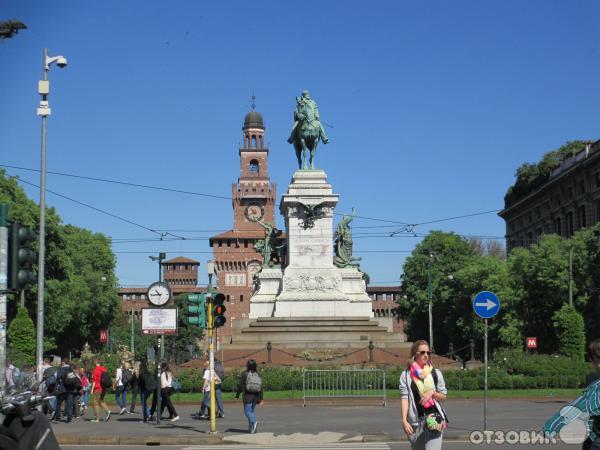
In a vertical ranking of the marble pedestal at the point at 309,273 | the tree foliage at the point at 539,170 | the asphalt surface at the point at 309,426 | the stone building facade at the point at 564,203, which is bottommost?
the asphalt surface at the point at 309,426

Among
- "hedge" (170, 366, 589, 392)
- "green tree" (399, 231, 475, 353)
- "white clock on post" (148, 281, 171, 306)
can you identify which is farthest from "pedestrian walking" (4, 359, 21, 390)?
"green tree" (399, 231, 475, 353)

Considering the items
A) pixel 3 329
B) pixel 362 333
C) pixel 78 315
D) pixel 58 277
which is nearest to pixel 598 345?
pixel 3 329

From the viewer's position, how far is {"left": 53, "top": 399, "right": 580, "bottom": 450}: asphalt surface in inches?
808

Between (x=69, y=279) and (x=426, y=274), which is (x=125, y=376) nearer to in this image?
(x=69, y=279)

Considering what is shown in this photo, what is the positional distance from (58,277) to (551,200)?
49.0 m

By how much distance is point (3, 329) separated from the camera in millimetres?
13469

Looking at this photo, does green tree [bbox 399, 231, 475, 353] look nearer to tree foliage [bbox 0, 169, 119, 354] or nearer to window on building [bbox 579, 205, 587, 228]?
window on building [bbox 579, 205, 587, 228]

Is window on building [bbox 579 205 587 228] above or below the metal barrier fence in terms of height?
above

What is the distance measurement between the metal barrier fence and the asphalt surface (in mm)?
1162

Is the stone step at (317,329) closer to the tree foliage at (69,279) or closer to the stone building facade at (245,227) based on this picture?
the tree foliage at (69,279)

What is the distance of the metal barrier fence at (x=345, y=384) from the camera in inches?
1278

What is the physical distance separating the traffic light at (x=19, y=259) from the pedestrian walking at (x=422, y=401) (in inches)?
227

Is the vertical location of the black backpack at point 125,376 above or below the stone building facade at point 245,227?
below

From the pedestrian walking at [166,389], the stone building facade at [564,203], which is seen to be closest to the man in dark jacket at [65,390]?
the pedestrian walking at [166,389]
